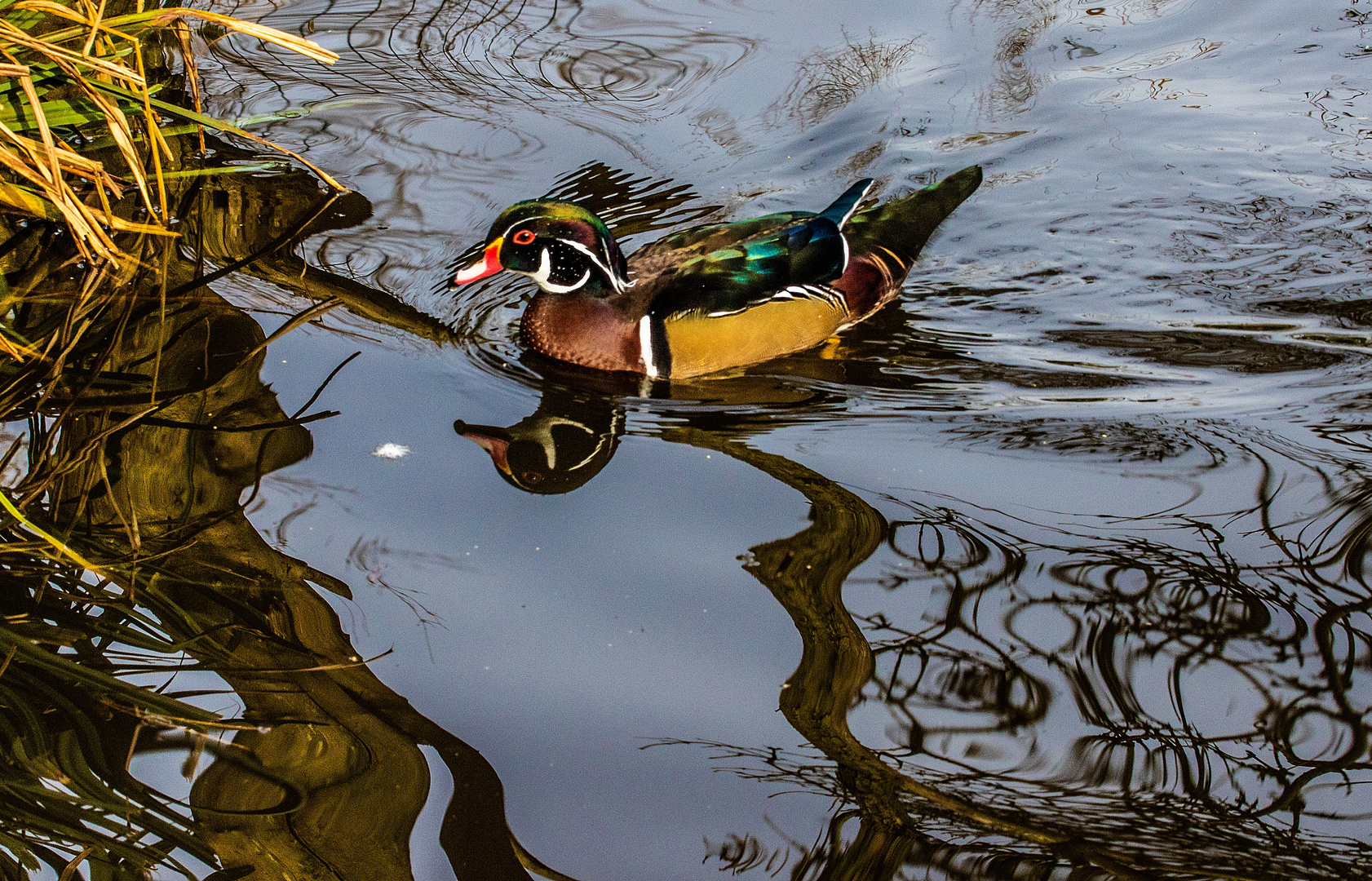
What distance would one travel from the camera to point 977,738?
2.71 m

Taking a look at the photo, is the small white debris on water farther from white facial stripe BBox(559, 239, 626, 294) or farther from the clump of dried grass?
white facial stripe BBox(559, 239, 626, 294)

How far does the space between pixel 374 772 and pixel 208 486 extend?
126 centimetres

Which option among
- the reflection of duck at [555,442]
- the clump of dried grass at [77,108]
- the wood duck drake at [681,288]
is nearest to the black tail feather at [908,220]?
the wood duck drake at [681,288]

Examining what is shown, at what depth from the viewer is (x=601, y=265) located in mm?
4711

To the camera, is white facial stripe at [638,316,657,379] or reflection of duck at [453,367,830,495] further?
white facial stripe at [638,316,657,379]

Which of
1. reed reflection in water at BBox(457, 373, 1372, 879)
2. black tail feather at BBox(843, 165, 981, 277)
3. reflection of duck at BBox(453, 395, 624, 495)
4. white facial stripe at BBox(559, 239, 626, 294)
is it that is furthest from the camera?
black tail feather at BBox(843, 165, 981, 277)

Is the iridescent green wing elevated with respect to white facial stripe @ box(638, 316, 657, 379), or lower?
elevated

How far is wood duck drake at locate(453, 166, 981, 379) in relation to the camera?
4555 millimetres

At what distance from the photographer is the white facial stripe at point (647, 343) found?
4.55 m

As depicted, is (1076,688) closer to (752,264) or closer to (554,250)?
(752,264)

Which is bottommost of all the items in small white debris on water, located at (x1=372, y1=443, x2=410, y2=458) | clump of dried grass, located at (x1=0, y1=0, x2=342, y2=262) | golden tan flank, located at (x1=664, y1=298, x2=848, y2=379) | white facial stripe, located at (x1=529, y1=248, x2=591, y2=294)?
small white debris on water, located at (x1=372, y1=443, x2=410, y2=458)

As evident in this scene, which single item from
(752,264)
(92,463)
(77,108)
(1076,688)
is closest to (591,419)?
(752,264)

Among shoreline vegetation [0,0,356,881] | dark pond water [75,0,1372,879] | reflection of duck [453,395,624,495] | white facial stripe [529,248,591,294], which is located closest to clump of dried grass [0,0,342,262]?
shoreline vegetation [0,0,356,881]

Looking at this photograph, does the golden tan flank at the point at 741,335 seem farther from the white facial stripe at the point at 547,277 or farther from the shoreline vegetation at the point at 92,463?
the shoreline vegetation at the point at 92,463
